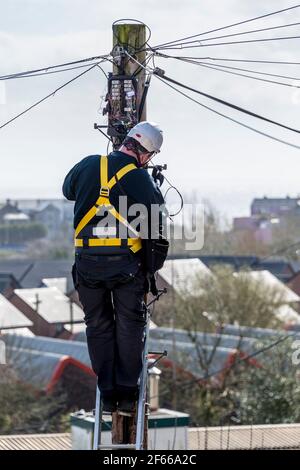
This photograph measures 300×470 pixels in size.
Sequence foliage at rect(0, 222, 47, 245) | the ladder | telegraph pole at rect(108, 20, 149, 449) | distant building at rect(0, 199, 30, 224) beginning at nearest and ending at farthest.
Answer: the ladder
telegraph pole at rect(108, 20, 149, 449)
distant building at rect(0, 199, 30, 224)
foliage at rect(0, 222, 47, 245)

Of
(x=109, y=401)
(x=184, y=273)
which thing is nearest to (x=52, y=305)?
(x=184, y=273)

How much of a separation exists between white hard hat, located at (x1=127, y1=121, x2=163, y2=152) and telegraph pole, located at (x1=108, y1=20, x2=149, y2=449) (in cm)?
129

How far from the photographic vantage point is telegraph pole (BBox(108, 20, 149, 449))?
32.6 ft

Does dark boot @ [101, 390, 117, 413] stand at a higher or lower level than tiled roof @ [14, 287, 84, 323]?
lower

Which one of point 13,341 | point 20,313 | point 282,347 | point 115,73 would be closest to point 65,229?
point 20,313

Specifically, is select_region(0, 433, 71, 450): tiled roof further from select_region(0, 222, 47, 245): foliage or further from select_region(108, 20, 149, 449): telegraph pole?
select_region(0, 222, 47, 245): foliage

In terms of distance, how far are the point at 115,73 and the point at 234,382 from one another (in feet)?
104

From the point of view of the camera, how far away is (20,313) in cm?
5962

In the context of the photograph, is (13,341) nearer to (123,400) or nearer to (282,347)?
(282,347)

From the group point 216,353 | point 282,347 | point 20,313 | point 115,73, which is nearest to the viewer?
point 115,73

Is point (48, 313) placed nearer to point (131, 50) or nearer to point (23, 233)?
point (23, 233)

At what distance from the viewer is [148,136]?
8.49 m

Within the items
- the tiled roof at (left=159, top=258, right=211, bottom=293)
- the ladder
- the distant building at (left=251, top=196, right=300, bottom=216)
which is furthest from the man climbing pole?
the distant building at (left=251, top=196, right=300, bottom=216)

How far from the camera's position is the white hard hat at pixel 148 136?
849 centimetres
